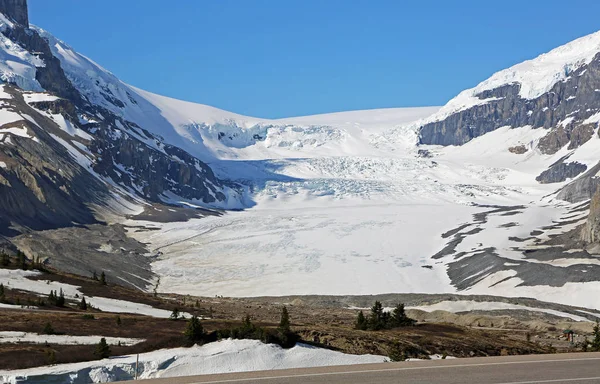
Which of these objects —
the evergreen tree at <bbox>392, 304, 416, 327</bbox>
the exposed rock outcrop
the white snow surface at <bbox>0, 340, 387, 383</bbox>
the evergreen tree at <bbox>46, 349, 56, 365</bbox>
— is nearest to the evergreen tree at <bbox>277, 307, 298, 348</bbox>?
the white snow surface at <bbox>0, 340, 387, 383</bbox>

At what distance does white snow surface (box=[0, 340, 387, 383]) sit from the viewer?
28906mm

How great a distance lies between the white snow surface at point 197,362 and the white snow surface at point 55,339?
324 cm

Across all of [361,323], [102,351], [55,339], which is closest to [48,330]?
[55,339]

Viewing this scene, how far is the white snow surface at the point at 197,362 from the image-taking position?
94.8 ft

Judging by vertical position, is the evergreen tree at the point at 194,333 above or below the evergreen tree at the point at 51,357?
above

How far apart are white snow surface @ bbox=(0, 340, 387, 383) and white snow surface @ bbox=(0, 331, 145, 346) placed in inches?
128

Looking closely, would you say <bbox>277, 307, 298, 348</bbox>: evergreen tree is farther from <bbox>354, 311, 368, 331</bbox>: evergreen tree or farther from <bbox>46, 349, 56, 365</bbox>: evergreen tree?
<bbox>354, 311, 368, 331</bbox>: evergreen tree

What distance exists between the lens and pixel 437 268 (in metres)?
146

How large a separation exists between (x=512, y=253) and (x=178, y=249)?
223 feet

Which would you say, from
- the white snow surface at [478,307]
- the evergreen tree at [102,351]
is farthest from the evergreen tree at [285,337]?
the white snow surface at [478,307]

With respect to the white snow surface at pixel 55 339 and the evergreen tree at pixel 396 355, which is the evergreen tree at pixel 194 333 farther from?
the evergreen tree at pixel 396 355

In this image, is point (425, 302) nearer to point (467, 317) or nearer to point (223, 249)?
point (467, 317)

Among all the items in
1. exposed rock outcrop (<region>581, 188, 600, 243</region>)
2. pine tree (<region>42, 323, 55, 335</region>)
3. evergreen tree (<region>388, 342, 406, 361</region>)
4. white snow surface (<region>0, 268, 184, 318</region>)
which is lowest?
evergreen tree (<region>388, 342, 406, 361</region>)

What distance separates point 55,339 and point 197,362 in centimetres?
713
